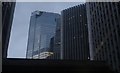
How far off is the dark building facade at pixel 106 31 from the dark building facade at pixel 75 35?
164 ft

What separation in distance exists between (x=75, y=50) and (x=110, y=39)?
73.4 metres

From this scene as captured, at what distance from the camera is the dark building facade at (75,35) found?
135750mm

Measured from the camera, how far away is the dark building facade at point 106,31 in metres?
59.8

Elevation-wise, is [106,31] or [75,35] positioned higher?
[75,35]

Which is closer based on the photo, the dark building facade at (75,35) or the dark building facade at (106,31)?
the dark building facade at (106,31)

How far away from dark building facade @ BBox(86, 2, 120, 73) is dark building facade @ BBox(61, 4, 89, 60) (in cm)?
4992

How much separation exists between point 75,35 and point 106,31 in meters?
78.6

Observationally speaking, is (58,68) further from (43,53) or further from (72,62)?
(43,53)

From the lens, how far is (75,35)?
5817 inches

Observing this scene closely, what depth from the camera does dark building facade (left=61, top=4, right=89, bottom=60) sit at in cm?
13575

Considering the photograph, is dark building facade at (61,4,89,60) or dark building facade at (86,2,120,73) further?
dark building facade at (61,4,89,60)

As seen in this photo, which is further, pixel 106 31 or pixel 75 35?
pixel 75 35

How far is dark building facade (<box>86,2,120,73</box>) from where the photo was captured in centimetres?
5978

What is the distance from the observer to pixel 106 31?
2729 inches
